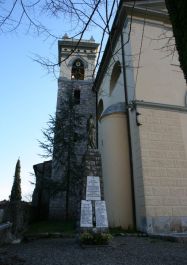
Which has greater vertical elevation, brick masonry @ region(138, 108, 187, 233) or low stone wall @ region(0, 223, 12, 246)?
brick masonry @ region(138, 108, 187, 233)

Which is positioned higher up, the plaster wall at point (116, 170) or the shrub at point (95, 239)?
the plaster wall at point (116, 170)

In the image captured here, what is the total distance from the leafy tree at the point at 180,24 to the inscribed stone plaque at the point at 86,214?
18.0 ft

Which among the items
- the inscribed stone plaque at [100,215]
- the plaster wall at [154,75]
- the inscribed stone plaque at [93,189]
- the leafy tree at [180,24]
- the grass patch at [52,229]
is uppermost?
the plaster wall at [154,75]

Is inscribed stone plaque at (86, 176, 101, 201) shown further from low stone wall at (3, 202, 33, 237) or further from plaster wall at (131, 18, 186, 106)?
plaster wall at (131, 18, 186, 106)

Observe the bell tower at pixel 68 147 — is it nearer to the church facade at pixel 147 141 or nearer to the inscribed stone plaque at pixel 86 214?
the church facade at pixel 147 141

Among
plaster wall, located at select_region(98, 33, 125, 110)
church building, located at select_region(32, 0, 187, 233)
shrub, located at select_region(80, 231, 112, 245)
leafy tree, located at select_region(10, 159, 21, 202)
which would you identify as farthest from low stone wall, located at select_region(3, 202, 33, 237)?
leafy tree, located at select_region(10, 159, 21, 202)

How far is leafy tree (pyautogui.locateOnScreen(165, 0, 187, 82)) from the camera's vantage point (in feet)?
6.84

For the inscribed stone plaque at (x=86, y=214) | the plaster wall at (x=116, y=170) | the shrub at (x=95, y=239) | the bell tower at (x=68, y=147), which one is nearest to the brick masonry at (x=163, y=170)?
the plaster wall at (x=116, y=170)

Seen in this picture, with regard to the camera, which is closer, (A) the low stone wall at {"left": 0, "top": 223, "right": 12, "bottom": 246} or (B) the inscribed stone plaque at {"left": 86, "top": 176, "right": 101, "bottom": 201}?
(A) the low stone wall at {"left": 0, "top": 223, "right": 12, "bottom": 246}

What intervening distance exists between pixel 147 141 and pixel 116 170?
5.23 feet

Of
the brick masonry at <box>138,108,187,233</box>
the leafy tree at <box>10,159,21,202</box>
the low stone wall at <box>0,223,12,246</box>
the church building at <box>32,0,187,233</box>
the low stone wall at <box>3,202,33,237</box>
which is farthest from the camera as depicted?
the leafy tree at <box>10,159,21,202</box>

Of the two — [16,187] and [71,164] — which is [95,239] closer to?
[71,164]

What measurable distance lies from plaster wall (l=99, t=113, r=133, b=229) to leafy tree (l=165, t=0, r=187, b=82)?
25.7ft

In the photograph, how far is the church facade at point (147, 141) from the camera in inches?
343
